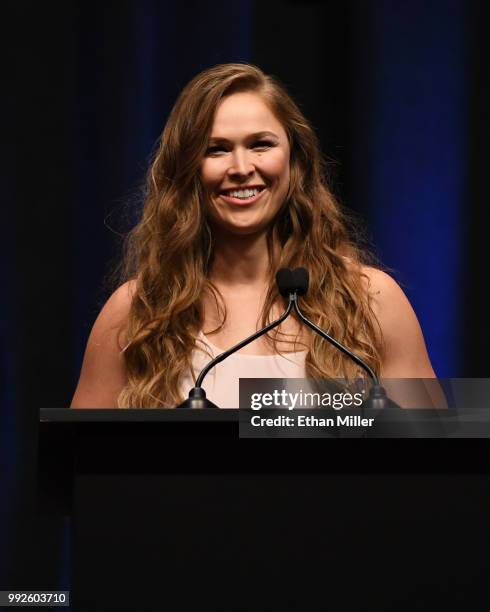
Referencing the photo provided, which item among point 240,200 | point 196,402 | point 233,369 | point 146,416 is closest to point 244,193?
point 240,200

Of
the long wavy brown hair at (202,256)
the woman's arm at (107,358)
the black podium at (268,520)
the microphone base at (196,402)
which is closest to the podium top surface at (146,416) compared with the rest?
the black podium at (268,520)

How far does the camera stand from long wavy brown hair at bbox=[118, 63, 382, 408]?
198 cm

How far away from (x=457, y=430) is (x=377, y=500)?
112mm

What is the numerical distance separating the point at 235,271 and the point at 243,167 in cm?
21

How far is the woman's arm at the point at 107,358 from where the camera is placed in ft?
6.81

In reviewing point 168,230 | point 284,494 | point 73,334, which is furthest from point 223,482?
point 73,334

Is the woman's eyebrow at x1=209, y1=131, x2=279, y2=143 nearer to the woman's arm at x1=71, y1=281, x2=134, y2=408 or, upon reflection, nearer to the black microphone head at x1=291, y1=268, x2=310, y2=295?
the woman's arm at x1=71, y1=281, x2=134, y2=408

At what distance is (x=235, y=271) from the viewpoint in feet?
6.89

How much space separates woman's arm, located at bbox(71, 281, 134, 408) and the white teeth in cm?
28

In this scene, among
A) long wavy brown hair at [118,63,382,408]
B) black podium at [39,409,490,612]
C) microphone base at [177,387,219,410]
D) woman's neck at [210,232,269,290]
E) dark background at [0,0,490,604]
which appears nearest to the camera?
black podium at [39,409,490,612]

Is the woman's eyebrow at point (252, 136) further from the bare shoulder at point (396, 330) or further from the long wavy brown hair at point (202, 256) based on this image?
the bare shoulder at point (396, 330)

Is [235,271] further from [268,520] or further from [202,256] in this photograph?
[268,520]

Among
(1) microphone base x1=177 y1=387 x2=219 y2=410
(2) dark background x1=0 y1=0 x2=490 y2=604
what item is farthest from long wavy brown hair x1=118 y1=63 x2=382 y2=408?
(1) microphone base x1=177 y1=387 x2=219 y2=410

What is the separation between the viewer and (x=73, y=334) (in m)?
2.53
